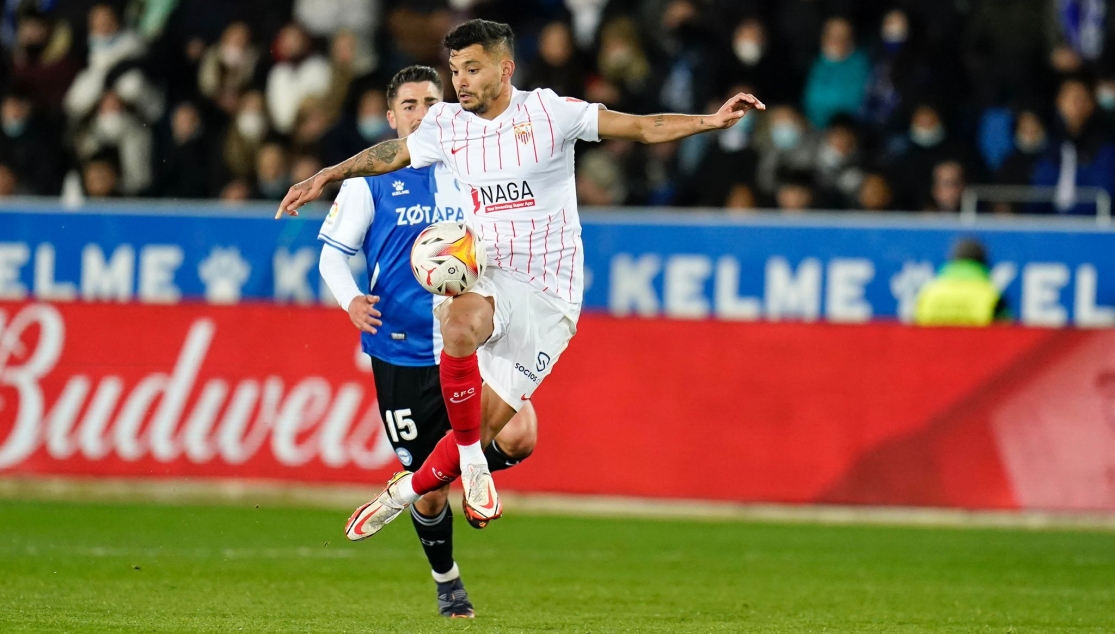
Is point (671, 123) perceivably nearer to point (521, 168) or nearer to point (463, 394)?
point (521, 168)

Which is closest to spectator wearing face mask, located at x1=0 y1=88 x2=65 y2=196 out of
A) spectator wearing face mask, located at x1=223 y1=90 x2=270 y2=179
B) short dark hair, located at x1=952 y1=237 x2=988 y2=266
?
spectator wearing face mask, located at x1=223 y1=90 x2=270 y2=179

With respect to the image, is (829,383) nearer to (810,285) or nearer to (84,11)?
(810,285)

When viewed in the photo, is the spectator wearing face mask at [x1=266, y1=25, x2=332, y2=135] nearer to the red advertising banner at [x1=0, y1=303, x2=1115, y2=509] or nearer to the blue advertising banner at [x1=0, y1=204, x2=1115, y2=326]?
the blue advertising banner at [x1=0, y1=204, x2=1115, y2=326]

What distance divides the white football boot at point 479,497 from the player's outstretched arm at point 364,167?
1.37 meters

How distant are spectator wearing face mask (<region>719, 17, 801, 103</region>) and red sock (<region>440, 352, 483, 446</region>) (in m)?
9.02

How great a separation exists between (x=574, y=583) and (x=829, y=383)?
4.00 metres

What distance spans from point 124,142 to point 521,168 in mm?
10098

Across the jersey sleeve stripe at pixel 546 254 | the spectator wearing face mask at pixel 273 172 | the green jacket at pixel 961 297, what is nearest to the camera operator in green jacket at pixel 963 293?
the green jacket at pixel 961 297

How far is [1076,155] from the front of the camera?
15.4 metres

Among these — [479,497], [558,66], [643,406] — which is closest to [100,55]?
[558,66]

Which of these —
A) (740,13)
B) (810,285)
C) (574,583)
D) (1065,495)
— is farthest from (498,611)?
(740,13)

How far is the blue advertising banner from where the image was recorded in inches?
576

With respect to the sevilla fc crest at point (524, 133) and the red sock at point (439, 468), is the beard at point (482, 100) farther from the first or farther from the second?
the red sock at point (439, 468)

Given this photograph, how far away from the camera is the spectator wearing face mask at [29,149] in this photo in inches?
680
